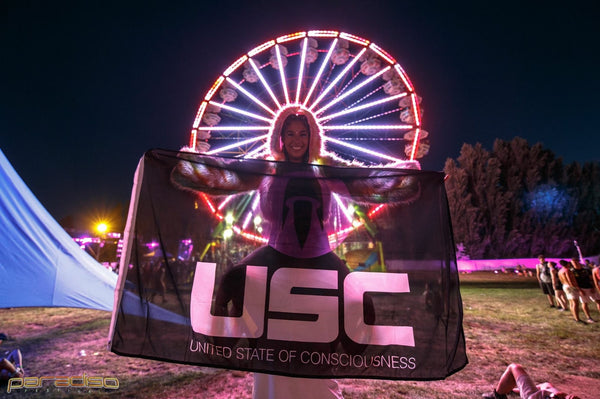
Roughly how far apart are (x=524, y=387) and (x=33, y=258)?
667cm

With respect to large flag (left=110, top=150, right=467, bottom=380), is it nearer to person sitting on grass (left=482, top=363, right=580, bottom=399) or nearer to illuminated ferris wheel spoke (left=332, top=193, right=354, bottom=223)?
illuminated ferris wheel spoke (left=332, top=193, right=354, bottom=223)

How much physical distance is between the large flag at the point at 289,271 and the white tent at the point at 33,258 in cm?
337

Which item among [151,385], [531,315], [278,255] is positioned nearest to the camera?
[278,255]

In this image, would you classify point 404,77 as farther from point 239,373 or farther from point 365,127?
point 239,373

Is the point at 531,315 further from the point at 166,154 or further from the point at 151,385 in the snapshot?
the point at 166,154

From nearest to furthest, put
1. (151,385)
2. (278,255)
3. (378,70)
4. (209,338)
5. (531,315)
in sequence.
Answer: (209,338), (278,255), (151,385), (531,315), (378,70)

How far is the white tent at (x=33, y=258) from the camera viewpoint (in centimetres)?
442

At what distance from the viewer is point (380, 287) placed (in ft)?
8.19

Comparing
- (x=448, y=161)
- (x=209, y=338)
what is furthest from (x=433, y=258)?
(x=448, y=161)

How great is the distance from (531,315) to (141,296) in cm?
1084

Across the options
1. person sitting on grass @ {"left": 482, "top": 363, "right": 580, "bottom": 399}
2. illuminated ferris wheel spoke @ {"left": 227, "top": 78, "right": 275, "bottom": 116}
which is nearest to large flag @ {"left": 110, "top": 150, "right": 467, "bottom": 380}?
person sitting on grass @ {"left": 482, "top": 363, "right": 580, "bottom": 399}

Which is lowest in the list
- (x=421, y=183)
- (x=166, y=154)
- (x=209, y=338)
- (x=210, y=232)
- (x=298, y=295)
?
(x=209, y=338)

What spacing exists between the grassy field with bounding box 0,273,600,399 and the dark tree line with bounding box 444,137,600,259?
2691 cm

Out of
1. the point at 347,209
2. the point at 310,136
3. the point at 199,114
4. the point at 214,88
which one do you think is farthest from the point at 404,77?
the point at 347,209
